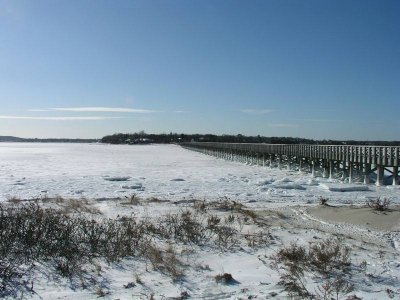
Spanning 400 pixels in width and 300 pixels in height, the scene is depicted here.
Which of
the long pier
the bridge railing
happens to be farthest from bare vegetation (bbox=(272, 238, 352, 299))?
the long pier

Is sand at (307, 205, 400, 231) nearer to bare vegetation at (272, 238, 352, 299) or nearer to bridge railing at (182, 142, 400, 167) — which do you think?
bare vegetation at (272, 238, 352, 299)

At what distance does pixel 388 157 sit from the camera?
2411 centimetres

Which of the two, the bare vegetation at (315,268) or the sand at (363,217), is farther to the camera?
the sand at (363,217)

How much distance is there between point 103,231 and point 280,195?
37.4 feet

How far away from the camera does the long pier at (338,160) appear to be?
80.6 ft

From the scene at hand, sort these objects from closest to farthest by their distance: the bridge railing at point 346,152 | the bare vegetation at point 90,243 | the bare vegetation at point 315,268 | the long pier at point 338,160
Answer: the bare vegetation at point 315,268 → the bare vegetation at point 90,243 → the bridge railing at point 346,152 → the long pier at point 338,160

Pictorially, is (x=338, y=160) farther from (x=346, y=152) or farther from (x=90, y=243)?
(x=90, y=243)

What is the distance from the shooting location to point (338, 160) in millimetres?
29703

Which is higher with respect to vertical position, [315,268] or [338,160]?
[338,160]

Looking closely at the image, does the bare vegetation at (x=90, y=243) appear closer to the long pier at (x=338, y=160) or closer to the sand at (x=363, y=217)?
the sand at (x=363, y=217)

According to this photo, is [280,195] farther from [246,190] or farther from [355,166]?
[355,166]

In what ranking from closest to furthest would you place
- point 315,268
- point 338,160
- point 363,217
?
point 315,268, point 363,217, point 338,160

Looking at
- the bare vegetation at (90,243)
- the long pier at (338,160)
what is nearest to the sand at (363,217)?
the bare vegetation at (90,243)

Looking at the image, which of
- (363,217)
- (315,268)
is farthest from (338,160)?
(315,268)
